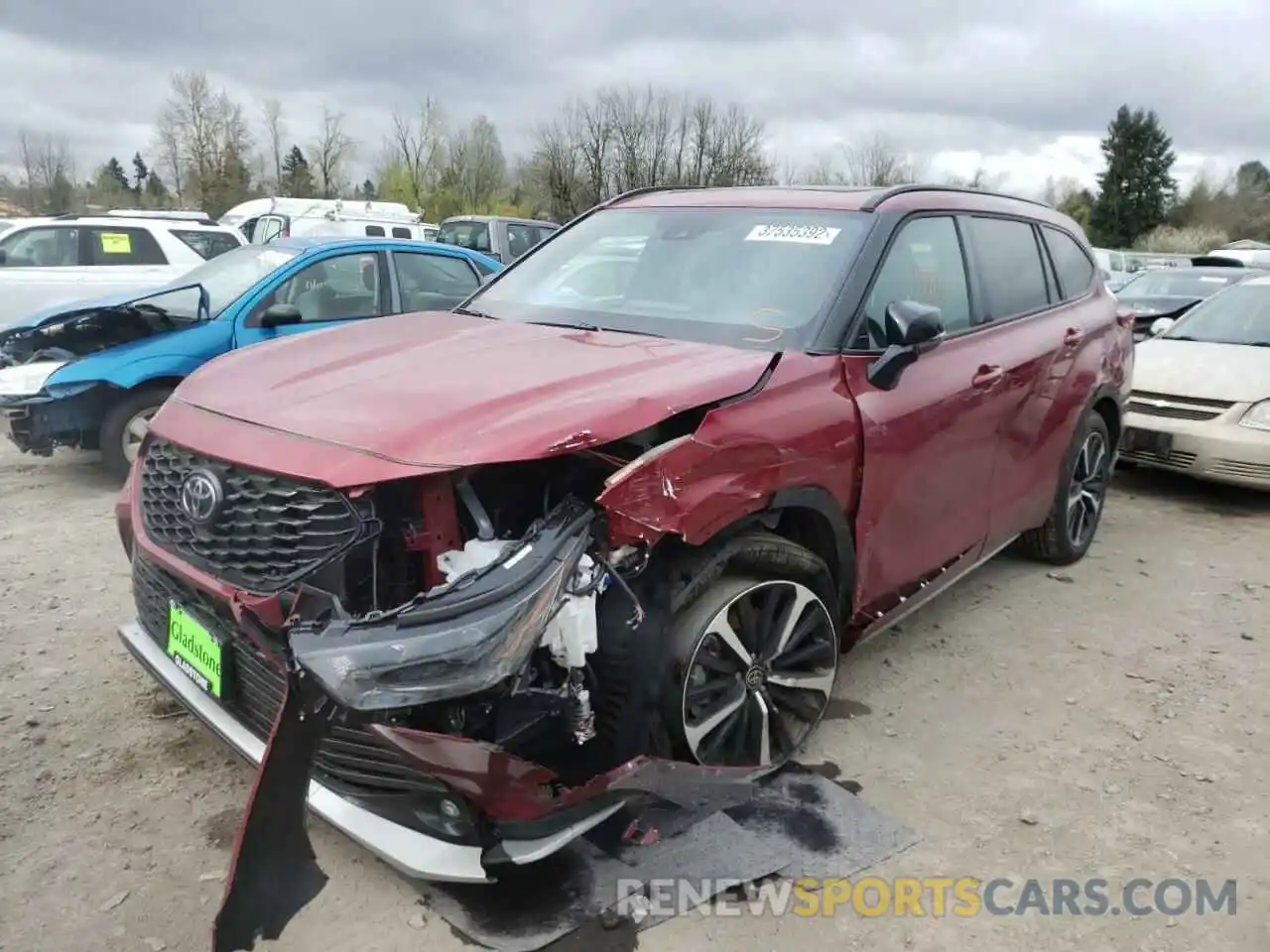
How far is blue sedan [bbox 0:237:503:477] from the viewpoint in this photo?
241 inches

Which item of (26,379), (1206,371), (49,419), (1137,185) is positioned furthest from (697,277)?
(1137,185)

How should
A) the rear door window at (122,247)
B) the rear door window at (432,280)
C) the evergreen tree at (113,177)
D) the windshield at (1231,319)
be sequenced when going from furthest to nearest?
1. the evergreen tree at (113,177)
2. the rear door window at (122,247)
3. the windshield at (1231,319)
4. the rear door window at (432,280)

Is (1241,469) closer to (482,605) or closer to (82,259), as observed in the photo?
(482,605)

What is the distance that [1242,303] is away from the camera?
25.5 ft

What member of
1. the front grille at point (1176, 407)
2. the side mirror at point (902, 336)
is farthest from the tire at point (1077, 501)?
the side mirror at point (902, 336)

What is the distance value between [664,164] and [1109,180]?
30579 mm

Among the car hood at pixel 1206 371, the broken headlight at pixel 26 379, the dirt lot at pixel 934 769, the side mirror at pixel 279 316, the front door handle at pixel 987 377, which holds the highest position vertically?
the side mirror at pixel 279 316

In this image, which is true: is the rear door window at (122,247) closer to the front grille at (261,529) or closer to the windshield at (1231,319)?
the front grille at (261,529)

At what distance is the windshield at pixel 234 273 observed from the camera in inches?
266

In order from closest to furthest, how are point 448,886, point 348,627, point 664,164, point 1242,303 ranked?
point 348,627 → point 448,886 → point 1242,303 → point 664,164

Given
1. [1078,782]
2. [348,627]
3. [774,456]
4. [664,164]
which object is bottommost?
[1078,782]

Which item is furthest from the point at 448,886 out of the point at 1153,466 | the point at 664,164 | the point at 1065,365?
the point at 664,164

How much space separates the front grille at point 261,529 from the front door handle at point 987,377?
2489 millimetres

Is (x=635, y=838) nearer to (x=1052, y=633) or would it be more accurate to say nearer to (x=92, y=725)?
(x=92, y=725)
